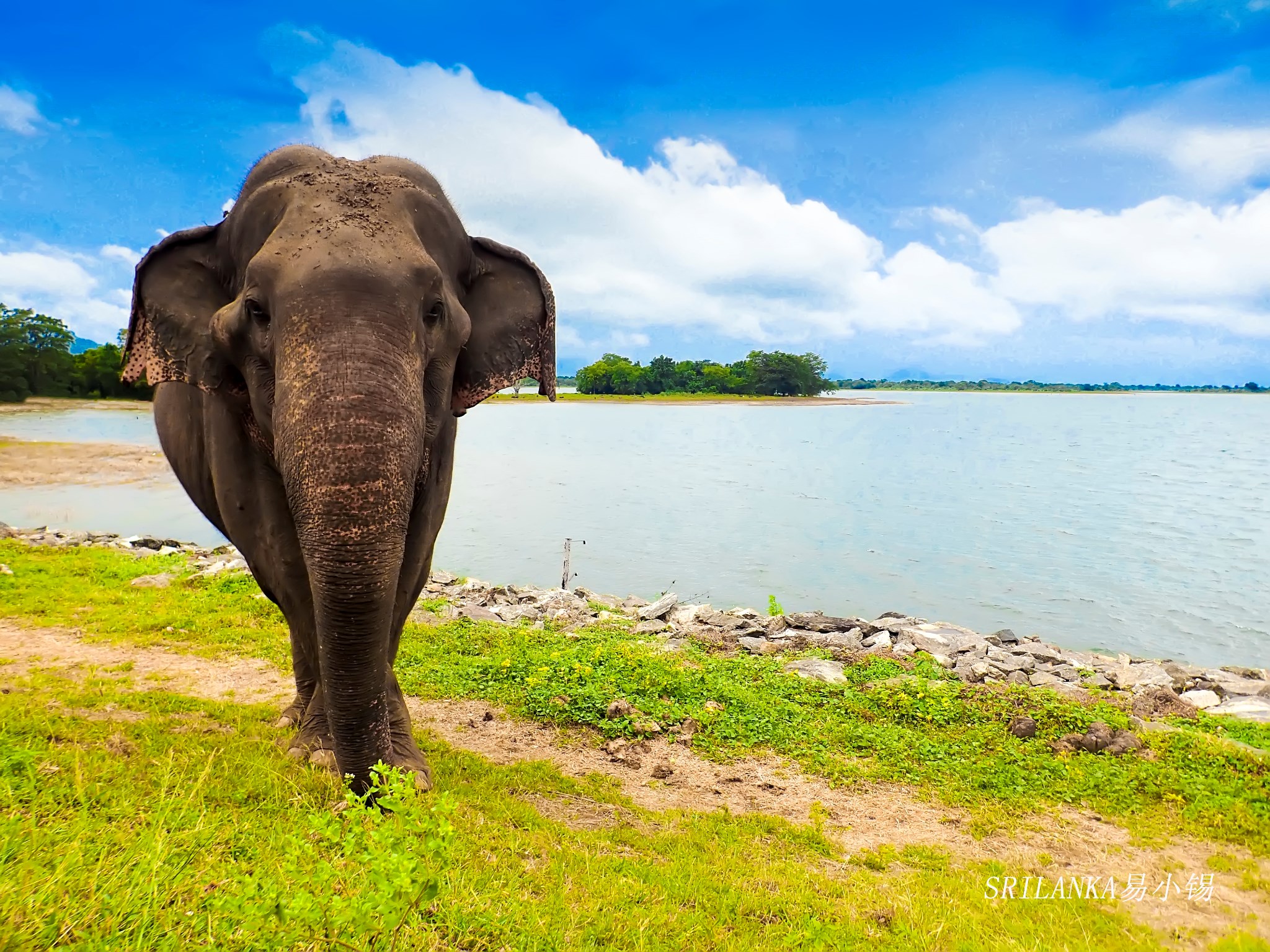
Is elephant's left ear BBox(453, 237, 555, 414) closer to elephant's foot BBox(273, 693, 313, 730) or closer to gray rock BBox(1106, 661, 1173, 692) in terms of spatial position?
elephant's foot BBox(273, 693, 313, 730)

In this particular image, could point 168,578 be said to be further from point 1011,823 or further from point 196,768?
point 1011,823

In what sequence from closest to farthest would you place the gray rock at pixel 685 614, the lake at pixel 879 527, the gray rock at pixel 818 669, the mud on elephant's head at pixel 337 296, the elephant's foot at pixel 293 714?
1. the mud on elephant's head at pixel 337 296
2. the elephant's foot at pixel 293 714
3. the gray rock at pixel 818 669
4. the gray rock at pixel 685 614
5. the lake at pixel 879 527

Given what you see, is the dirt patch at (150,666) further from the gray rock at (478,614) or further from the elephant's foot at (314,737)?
the gray rock at (478,614)

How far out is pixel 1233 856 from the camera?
567cm

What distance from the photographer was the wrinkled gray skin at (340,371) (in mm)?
3729

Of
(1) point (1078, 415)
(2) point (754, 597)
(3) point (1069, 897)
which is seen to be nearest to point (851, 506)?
(2) point (754, 597)

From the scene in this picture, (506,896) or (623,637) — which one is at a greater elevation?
(506,896)

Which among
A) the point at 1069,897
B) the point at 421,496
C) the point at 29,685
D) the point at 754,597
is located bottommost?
the point at 754,597

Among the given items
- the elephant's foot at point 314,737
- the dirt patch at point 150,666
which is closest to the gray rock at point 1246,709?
the elephant's foot at point 314,737

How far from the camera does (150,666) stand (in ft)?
27.3

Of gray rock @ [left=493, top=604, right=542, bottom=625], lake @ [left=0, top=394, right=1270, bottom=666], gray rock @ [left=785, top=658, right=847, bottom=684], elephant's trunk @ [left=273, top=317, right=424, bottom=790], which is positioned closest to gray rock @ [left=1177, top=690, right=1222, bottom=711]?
gray rock @ [left=785, top=658, right=847, bottom=684]

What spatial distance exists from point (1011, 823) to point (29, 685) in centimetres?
813

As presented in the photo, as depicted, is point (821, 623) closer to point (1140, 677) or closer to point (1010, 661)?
point (1010, 661)

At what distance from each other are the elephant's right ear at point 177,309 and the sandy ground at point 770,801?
10.7 ft
